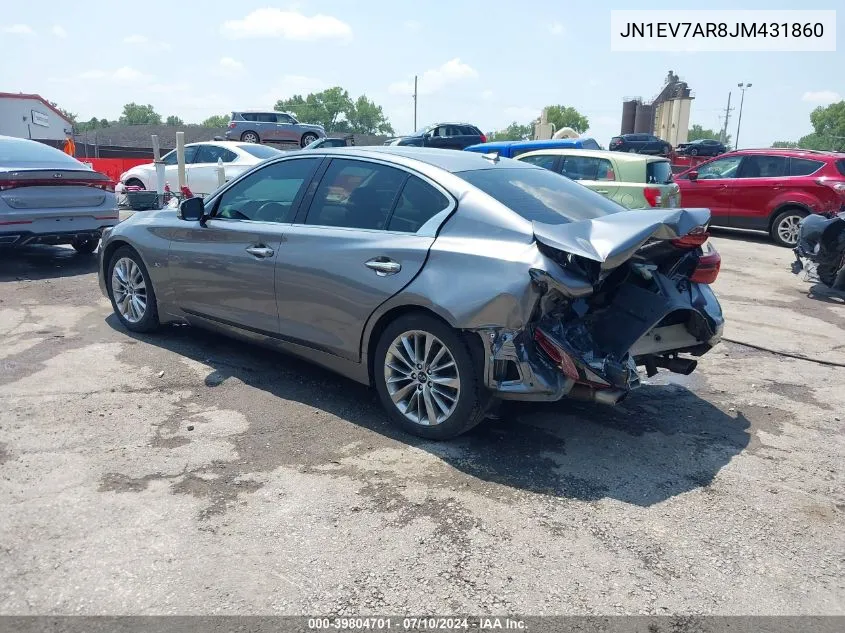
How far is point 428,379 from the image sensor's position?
4.16 meters

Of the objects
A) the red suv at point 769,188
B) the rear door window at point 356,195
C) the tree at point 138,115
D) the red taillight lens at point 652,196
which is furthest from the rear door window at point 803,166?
the tree at point 138,115

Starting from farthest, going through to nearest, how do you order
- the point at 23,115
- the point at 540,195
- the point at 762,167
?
1. the point at 23,115
2. the point at 762,167
3. the point at 540,195

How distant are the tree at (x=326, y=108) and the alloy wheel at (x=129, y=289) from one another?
367 feet

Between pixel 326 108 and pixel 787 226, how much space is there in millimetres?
109019

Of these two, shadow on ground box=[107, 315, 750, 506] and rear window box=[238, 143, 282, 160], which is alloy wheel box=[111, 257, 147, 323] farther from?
rear window box=[238, 143, 282, 160]

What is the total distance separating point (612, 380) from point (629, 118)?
5517cm

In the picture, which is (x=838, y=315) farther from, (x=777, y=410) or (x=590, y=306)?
(x=590, y=306)

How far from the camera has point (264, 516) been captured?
133 inches

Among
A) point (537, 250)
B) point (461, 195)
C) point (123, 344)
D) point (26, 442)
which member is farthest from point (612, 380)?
point (123, 344)

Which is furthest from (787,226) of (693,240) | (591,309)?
(591,309)

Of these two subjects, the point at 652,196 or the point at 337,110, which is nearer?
the point at 652,196

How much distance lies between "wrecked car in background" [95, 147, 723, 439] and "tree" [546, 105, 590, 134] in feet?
350

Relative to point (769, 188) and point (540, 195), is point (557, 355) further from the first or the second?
point (769, 188)

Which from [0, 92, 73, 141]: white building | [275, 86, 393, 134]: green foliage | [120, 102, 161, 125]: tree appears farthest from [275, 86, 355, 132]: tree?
[0, 92, 73, 141]: white building
